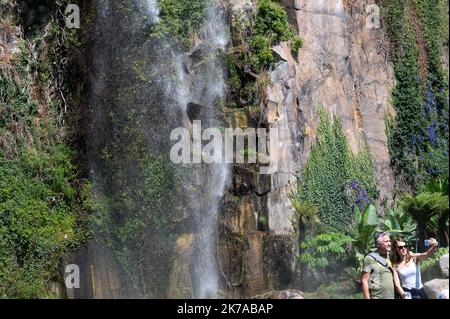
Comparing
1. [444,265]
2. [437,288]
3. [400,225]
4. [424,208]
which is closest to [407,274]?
[437,288]

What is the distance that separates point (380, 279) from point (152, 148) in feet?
16.7

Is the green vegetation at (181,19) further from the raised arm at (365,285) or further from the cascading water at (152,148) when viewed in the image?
the raised arm at (365,285)

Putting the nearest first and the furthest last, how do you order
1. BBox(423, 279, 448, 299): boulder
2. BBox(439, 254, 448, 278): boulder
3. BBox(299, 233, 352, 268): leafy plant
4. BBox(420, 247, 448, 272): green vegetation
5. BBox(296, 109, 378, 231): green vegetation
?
BBox(423, 279, 448, 299): boulder < BBox(439, 254, 448, 278): boulder < BBox(420, 247, 448, 272): green vegetation < BBox(299, 233, 352, 268): leafy plant < BBox(296, 109, 378, 231): green vegetation

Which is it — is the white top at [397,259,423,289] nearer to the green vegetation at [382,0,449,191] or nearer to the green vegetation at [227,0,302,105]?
the green vegetation at [227,0,302,105]

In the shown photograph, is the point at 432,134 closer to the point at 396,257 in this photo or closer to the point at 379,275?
the point at 396,257

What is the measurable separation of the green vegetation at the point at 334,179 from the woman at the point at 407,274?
394 centimetres

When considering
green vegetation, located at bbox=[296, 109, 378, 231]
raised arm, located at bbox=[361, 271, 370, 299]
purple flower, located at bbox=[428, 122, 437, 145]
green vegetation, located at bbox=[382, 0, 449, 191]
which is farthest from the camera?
purple flower, located at bbox=[428, 122, 437, 145]

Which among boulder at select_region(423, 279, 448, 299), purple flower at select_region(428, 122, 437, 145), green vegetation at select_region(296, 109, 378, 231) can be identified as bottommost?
boulder at select_region(423, 279, 448, 299)

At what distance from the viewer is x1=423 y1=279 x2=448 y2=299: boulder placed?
9367mm

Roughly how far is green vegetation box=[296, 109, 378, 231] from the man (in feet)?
13.3

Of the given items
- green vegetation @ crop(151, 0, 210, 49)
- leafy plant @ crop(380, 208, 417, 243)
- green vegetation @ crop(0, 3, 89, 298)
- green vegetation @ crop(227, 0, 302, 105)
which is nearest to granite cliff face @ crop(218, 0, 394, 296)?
green vegetation @ crop(227, 0, 302, 105)

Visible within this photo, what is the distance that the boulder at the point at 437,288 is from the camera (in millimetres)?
9367

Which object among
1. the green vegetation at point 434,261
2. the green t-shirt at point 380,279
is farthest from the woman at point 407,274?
the green vegetation at point 434,261
